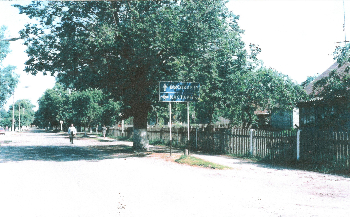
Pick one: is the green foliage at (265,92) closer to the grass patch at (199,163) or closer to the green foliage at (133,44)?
the green foliage at (133,44)

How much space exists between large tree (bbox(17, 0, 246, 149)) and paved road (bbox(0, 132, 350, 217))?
603 cm

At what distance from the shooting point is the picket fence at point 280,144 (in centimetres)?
1122

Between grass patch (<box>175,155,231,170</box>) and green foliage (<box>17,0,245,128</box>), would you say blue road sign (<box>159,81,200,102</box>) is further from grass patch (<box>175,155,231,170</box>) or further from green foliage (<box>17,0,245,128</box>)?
grass patch (<box>175,155,231,170</box>)

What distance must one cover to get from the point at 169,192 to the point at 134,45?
855cm

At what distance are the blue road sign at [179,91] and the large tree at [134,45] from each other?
0.46 metres

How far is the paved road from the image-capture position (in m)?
6.20

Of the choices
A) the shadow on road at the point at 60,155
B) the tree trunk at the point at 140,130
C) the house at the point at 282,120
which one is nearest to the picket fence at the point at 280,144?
the tree trunk at the point at 140,130

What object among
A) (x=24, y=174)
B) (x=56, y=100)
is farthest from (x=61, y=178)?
(x=56, y=100)

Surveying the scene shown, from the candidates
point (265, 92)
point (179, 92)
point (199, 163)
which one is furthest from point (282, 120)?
point (199, 163)

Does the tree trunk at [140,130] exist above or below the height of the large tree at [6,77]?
below

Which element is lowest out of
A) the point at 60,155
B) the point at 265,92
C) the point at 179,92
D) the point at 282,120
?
the point at 60,155

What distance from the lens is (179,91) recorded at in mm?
15766

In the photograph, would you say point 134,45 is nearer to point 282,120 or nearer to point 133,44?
point 133,44

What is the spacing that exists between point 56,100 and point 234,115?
51445 millimetres
